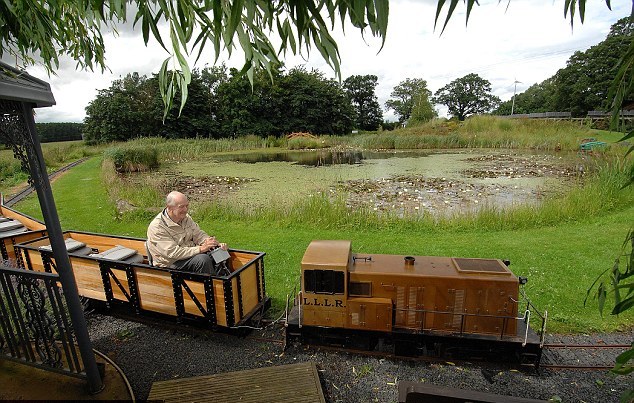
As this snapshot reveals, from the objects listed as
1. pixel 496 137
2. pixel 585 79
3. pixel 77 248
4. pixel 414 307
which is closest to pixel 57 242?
pixel 77 248

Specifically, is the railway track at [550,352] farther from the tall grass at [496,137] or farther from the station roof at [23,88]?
the tall grass at [496,137]

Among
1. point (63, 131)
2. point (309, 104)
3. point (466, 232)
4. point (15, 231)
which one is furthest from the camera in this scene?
point (63, 131)

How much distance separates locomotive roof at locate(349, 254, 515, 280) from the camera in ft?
15.2

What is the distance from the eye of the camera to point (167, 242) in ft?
16.0

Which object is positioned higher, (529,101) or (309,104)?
(529,101)

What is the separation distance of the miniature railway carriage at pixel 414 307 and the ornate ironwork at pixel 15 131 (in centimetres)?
322

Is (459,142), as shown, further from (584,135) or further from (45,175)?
(45,175)

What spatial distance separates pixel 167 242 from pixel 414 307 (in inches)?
147

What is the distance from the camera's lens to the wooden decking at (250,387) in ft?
12.8

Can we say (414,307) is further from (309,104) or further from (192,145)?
(309,104)

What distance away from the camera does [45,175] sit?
308 cm

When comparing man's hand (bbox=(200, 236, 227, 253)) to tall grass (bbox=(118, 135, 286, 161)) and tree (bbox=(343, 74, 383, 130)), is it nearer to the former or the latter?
tall grass (bbox=(118, 135, 286, 161))

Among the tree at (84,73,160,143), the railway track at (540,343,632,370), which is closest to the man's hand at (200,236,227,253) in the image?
the railway track at (540,343,632,370)

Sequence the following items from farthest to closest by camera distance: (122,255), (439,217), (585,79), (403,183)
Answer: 1. (585,79)
2. (403,183)
3. (439,217)
4. (122,255)
